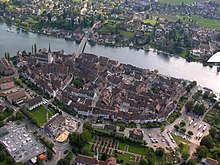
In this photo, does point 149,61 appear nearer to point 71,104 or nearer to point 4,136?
point 71,104

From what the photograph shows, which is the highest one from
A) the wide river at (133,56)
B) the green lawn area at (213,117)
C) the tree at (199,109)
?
the wide river at (133,56)

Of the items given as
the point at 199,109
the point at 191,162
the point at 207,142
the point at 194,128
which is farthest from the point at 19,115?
the point at 199,109

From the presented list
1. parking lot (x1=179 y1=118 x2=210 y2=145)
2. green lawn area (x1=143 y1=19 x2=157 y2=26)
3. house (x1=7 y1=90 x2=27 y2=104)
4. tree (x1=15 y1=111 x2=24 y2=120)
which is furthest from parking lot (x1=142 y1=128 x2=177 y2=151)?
green lawn area (x1=143 y1=19 x2=157 y2=26)

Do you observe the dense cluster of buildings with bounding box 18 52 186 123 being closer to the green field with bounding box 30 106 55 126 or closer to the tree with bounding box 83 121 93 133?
the green field with bounding box 30 106 55 126

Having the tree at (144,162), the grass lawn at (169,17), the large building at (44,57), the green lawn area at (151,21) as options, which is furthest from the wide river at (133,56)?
the tree at (144,162)

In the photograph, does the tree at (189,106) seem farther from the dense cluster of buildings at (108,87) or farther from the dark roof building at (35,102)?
the dark roof building at (35,102)

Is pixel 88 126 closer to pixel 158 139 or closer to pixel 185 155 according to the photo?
pixel 158 139
